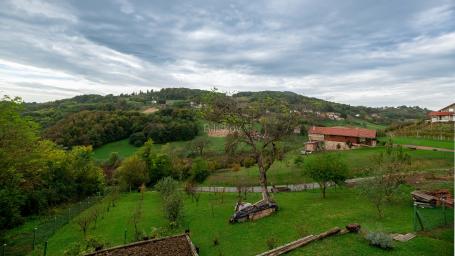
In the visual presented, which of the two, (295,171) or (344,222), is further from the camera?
(295,171)

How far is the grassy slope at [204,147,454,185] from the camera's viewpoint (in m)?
42.3

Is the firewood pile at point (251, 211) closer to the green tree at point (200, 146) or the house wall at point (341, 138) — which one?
the green tree at point (200, 146)

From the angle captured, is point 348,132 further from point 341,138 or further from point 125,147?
point 125,147

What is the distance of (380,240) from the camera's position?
13.2 m

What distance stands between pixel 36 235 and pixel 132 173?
84.3 feet

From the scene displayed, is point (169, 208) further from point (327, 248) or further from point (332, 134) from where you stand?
point (332, 134)

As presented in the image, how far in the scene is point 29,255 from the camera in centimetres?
2025

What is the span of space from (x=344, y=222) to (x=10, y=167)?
1001 inches

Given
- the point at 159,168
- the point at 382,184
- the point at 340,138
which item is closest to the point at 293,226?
the point at 382,184

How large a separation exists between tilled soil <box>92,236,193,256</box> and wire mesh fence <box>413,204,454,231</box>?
11.8 metres

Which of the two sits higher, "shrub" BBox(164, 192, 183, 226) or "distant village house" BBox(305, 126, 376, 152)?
"distant village house" BBox(305, 126, 376, 152)

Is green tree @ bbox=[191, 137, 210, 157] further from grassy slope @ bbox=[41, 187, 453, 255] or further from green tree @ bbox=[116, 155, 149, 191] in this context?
grassy slope @ bbox=[41, 187, 453, 255]

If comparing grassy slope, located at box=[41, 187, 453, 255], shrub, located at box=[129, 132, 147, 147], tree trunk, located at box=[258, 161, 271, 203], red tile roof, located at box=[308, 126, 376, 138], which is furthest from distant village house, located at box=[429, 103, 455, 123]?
shrub, located at box=[129, 132, 147, 147]

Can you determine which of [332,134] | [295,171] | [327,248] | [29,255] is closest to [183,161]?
[295,171]
